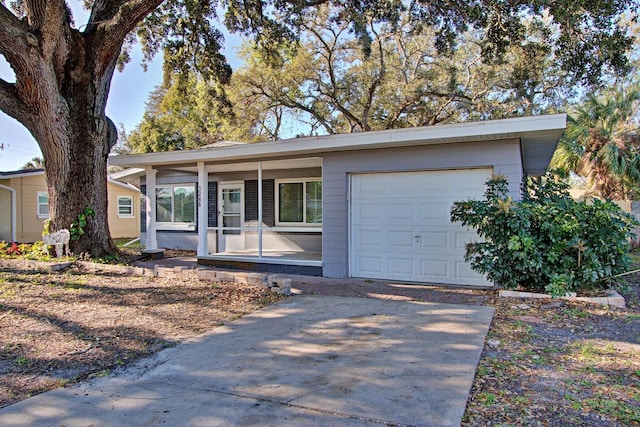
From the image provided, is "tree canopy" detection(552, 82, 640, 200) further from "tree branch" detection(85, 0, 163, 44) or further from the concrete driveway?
"tree branch" detection(85, 0, 163, 44)

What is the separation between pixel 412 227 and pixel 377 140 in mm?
1852

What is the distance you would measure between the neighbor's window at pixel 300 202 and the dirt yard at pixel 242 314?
496cm

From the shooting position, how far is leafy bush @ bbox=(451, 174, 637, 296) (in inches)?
247

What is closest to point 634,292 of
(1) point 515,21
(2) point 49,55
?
(1) point 515,21

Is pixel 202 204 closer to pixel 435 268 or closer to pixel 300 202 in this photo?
pixel 300 202

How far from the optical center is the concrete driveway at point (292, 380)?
3.01 m

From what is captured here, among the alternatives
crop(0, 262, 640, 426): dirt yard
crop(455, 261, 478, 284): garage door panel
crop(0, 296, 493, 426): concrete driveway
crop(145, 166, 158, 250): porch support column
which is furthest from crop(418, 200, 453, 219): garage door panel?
crop(145, 166, 158, 250): porch support column

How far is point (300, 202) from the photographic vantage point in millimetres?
12656

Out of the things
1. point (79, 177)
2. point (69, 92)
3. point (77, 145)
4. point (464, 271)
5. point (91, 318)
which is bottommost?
point (91, 318)

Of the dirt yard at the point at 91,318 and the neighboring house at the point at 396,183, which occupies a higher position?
the neighboring house at the point at 396,183

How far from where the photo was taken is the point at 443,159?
25.9ft

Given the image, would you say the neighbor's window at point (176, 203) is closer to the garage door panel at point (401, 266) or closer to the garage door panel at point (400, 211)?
the garage door panel at point (400, 211)

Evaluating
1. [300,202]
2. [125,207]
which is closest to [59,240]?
[300,202]

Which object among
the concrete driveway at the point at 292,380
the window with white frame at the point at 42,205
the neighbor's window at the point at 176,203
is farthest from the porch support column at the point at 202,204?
the window with white frame at the point at 42,205
